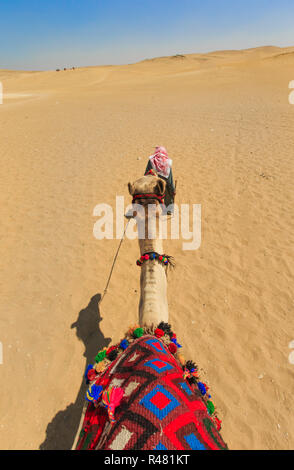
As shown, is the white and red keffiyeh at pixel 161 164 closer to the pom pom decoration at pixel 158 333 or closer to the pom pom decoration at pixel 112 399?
the pom pom decoration at pixel 158 333

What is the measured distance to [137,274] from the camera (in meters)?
5.38

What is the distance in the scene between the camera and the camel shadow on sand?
3.07 m

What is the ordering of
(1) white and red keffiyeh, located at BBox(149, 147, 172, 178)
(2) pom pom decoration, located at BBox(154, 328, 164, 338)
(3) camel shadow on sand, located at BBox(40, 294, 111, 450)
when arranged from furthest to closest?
1. (1) white and red keffiyeh, located at BBox(149, 147, 172, 178)
2. (3) camel shadow on sand, located at BBox(40, 294, 111, 450)
3. (2) pom pom decoration, located at BBox(154, 328, 164, 338)

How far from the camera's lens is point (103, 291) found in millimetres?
4988

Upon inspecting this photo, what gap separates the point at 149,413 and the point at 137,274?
3.92 metres

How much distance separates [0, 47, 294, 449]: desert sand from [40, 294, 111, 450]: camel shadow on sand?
0.02 meters

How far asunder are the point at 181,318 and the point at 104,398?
Answer: 2974mm

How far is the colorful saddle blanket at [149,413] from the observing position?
1381 millimetres

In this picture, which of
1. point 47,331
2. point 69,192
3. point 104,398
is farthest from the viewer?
point 69,192

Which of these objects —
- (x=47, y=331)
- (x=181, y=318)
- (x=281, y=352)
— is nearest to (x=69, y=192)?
(x=47, y=331)

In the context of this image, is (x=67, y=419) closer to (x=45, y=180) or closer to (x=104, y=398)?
(x=104, y=398)

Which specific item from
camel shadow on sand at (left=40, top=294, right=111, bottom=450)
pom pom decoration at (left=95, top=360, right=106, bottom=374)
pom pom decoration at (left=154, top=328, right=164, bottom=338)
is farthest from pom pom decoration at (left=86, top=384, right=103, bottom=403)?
camel shadow on sand at (left=40, top=294, right=111, bottom=450)

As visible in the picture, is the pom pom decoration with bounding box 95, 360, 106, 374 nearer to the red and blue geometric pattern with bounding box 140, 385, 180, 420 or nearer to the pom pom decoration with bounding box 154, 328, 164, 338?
the pom pom decoration with bounding box 154, 328, 164, 338

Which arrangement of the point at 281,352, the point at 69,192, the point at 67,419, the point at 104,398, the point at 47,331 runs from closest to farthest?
the point at 104,398 → the point at 67,419 → the point at 281,352 → the point at 47,331 → the point at 69,192
